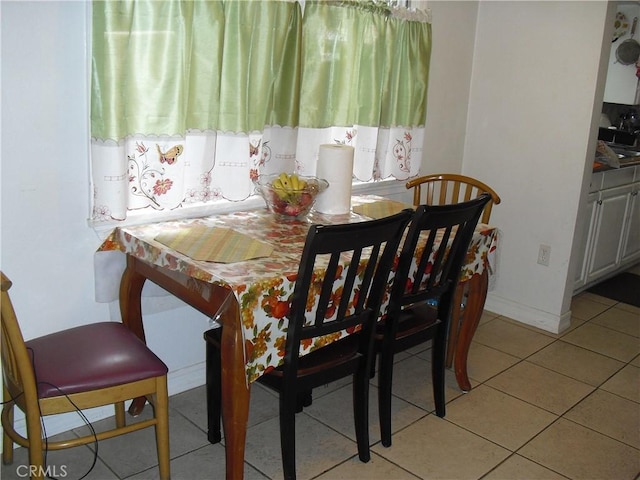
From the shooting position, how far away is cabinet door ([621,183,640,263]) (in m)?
4.25

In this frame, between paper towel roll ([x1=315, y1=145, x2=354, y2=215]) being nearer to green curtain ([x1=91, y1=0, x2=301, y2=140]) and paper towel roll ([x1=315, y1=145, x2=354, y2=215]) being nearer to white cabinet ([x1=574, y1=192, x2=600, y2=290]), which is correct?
green curtain ([x1=91, y1=0, x2=301, y2=140])

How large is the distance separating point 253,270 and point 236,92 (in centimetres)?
86

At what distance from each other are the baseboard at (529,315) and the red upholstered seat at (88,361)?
2.46 m

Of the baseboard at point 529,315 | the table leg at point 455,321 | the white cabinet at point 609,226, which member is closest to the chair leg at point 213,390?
the table leg at point 455,321

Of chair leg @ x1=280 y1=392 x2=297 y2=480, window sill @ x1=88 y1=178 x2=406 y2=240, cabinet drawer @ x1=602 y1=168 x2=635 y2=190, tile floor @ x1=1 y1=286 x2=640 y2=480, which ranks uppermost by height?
cabinet drawer @ x1=602 y1=168 x2=635 y2=190

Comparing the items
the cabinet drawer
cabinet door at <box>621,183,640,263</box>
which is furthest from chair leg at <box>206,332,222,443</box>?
cabinet door at <box>621,183,640,263</box>

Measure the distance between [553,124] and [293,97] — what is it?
1621mm

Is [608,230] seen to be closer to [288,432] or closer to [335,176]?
[335,176]

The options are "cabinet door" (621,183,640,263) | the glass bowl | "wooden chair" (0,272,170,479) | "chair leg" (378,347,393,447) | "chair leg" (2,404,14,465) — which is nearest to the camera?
"wooden chair" (0,272,170,479)

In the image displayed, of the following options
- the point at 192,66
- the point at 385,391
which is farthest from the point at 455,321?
the point at 192,66

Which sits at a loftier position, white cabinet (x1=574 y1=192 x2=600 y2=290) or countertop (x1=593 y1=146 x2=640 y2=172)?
countertop (x1=593 y1=146 x2=640 y2=172)

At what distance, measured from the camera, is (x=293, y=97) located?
261cm

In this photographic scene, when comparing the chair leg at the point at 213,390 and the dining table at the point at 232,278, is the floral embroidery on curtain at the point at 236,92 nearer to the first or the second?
the dining table at the point at 232,278

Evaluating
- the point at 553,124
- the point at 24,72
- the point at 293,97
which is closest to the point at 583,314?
the point at 553,124
